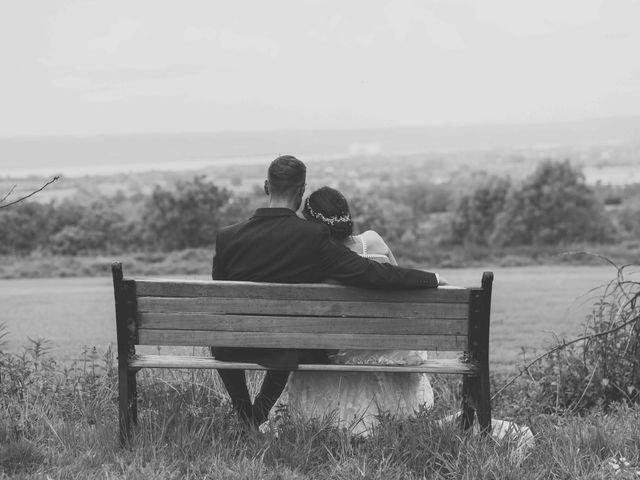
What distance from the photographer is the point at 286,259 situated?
13.8 feet

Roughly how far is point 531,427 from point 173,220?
68.1 feet

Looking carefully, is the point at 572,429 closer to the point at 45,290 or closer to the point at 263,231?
the point at 263,231

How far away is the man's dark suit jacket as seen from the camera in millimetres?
4109

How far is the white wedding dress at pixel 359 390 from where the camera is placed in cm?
447

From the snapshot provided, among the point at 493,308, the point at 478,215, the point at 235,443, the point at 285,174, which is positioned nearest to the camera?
the point at 235,443

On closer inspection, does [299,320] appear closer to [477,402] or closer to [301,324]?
[301,324]

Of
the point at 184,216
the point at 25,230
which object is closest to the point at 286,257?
the point at 184,216

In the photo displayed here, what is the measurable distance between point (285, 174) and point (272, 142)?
78736mm

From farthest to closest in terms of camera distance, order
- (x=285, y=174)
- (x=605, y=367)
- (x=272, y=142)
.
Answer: (x=272, y=142)
(x=605, y=367)
(x=285, y=174)

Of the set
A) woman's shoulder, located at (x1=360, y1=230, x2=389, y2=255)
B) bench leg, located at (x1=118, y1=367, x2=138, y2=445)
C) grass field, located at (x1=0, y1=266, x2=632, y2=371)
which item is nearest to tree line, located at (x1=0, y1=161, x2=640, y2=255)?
grass field, located at (x1=0, y1=266, x2=632, y2=371)

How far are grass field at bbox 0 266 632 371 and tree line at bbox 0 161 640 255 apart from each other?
229 cm

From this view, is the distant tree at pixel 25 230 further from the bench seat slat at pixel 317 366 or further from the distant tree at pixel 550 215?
the bench seat slat at pixel 317 366

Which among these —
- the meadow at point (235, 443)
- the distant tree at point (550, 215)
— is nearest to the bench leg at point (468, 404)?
the meadow at point (235, 443)

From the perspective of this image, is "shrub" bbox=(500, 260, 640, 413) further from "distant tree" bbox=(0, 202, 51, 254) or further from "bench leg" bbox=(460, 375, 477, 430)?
"distant tree" bbox=(0, 202, 51, 254)
